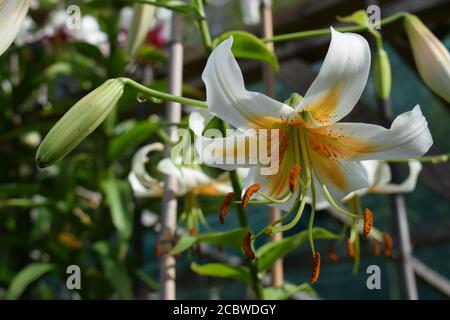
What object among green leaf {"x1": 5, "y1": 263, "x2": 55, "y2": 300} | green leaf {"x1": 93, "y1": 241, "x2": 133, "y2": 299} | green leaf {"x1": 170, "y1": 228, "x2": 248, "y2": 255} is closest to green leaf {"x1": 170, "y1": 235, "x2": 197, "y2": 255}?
green leaf {"x1": 170, "y1": 228, "x2": 248, "y2": 255}

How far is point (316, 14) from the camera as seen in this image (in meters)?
1.39

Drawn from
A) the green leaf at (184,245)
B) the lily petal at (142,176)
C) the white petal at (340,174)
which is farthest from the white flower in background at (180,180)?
the white petal at (340,174)

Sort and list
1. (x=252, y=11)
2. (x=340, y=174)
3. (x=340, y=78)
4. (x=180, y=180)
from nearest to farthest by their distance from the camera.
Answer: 1. (x=340, y=78)
2. (x=340, y=174)
3. (x=180, y=180)
4. (x=252, y=11)

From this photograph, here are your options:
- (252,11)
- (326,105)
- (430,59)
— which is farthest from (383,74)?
(252,11)

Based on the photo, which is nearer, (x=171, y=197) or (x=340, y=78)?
(x=340, y=78)

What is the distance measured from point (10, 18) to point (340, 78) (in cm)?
28

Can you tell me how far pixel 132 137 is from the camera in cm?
99

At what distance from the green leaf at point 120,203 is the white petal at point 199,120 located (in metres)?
0.44

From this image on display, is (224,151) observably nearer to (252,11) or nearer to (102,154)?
(102,154)

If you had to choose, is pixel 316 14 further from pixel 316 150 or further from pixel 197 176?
pixel 316 150

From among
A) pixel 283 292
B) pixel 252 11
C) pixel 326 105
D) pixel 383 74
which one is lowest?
pixel 283 292

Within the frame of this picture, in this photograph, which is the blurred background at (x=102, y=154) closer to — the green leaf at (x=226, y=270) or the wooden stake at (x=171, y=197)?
the wooden stake at (x=171, y=197)

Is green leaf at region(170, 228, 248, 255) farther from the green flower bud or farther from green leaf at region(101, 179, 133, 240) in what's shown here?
green leaf at region(101, 179, 133, 240)

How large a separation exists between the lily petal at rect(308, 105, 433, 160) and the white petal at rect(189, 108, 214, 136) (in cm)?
10
